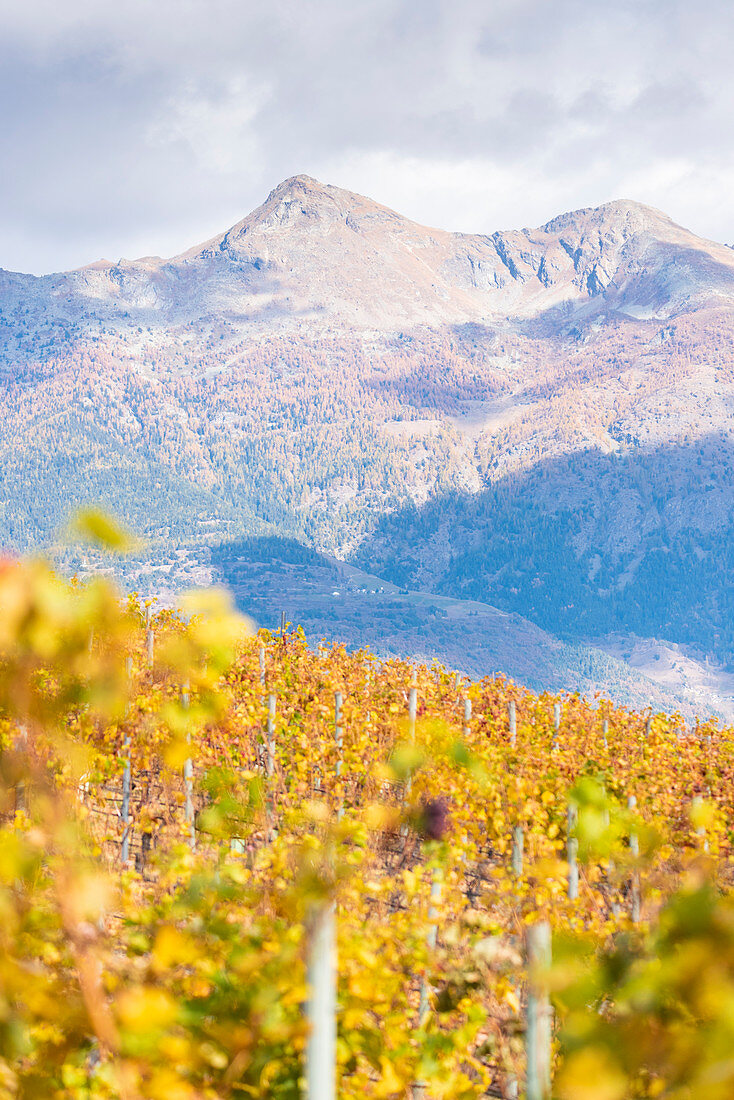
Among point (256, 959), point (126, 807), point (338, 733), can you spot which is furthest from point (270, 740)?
point (256, 959)

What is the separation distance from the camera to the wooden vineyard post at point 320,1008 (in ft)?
5.95

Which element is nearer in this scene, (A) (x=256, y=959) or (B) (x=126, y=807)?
(A) (x=256, y=959)

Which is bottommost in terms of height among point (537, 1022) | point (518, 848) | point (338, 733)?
point (518, 848)

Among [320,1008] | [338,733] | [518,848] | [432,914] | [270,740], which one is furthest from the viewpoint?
[338,733]

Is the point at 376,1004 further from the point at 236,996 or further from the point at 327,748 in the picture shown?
the point at 327,748

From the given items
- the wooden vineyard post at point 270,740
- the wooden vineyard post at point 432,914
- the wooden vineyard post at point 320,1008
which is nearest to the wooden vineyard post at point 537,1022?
the wooden vineyard post at point 320,1008

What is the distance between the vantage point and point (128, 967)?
2080 millimetres

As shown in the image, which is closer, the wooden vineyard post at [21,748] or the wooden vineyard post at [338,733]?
the wooden vineyard post at [21,748]

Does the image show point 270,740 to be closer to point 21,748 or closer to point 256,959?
point 256,959

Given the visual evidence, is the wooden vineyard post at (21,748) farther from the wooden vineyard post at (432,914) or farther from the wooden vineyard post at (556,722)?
the wooden vineyard post at (556,722)

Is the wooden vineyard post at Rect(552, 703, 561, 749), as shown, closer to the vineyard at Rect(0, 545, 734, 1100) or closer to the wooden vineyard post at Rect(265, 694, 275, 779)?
the wooden vineyard post at Rect(265, 694, 275, 779)

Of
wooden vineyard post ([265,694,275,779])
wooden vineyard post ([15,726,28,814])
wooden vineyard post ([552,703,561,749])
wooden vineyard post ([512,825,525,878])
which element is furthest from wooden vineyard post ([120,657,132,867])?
wooden vineyard post ([552,703,561,749])

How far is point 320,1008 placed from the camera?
1.82 m

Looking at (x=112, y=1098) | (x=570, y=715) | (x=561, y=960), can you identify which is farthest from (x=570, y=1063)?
(x=570, y=715)
